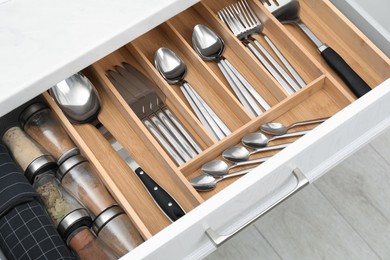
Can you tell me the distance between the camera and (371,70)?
114 cm

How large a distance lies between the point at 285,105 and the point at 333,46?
18 cm

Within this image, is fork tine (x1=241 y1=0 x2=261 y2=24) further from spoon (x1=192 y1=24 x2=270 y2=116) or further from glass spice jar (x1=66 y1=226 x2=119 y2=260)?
glass spice jar (x1=66 y1=226 x2=119 y2=260)

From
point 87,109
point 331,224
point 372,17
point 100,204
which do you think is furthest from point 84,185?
point 331,224

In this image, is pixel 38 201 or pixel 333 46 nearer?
pixel 38 201

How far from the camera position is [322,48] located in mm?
1148

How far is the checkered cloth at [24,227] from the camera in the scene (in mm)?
882

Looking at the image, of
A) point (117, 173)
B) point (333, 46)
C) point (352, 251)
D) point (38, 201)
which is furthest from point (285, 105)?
point (352, 251)

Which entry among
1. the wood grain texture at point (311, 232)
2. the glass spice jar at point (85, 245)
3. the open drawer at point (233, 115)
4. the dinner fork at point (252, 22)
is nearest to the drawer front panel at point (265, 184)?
the open drawer at point (233, 115)

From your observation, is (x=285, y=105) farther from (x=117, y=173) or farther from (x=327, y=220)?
(x=327, y=220)

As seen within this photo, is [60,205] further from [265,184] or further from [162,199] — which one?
[265,184]

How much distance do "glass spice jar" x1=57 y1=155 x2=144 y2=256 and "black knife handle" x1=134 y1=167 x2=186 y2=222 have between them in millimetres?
61

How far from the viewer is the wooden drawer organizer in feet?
3.39

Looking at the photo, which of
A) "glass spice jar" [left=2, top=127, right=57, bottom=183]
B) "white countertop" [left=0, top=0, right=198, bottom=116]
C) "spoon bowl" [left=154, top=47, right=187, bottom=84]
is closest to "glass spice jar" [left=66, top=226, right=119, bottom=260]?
"glass spice jar" [left=2, top=127, right=57, bottom=183]

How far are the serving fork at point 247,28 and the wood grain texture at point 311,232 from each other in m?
0.50
